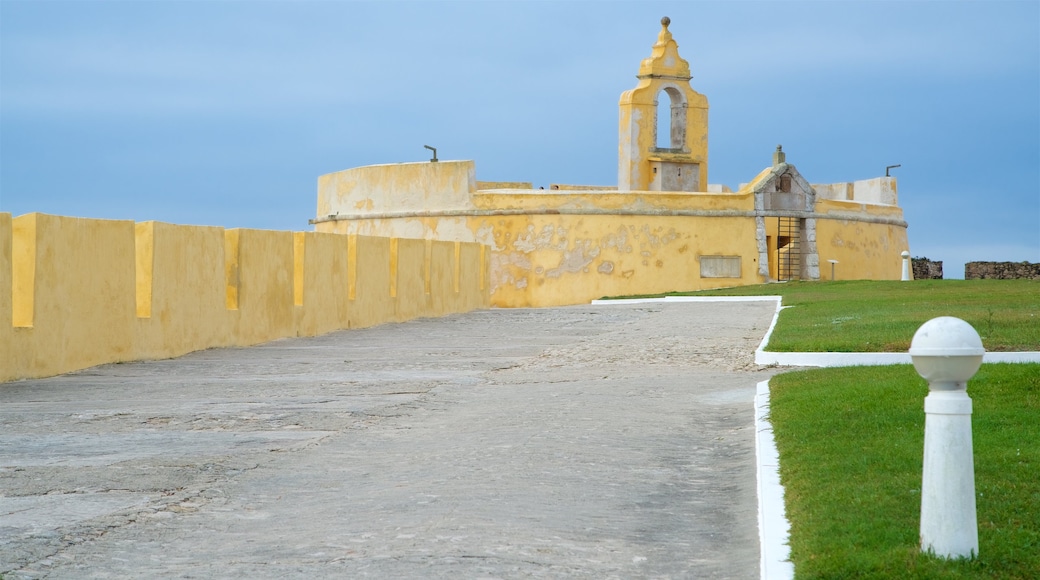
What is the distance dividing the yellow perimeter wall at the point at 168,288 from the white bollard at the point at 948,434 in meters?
10.9

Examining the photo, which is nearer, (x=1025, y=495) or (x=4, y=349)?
(x=1025, y=495)

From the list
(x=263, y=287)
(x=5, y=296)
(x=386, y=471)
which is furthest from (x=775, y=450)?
(x=263, y=287)

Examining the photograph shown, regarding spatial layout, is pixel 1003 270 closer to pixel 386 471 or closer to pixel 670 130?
pixel 670 130

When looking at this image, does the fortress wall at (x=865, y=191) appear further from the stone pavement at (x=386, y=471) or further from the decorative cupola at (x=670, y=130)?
the stone pavement at (x=386, y=471)

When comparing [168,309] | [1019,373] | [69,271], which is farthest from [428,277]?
[1019,373]

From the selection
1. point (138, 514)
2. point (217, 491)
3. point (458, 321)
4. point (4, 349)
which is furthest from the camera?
point (458, 321)

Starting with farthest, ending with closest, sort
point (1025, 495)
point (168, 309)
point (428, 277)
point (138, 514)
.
Result: point (428, 277)
point (168, 309)
point (138, 514)
point (1025, 495)

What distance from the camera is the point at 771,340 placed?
14789mm

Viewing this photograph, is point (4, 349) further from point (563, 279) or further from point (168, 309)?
point (563, 279)

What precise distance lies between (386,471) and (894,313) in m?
12.0

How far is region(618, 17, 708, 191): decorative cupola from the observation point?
38.0 metres

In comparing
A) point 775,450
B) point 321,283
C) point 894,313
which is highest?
point 321,283

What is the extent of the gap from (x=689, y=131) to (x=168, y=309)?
83.3 ft

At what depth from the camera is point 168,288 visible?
16297mm
